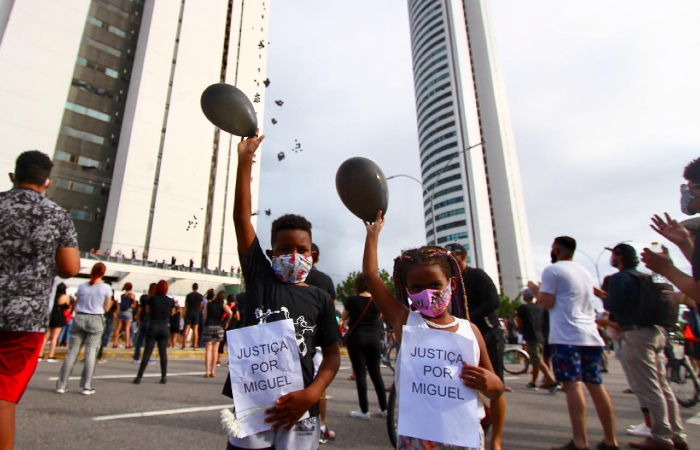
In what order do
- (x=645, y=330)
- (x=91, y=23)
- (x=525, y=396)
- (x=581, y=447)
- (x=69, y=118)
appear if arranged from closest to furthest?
(x=581, y=447)
(x=645, y=330)
(x=525, y=396)
(x=69, y=118)
(x=91, y=23)

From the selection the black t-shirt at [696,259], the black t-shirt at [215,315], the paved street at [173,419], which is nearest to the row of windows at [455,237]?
the black t-shirt at [215,315]

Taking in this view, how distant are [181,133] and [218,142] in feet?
15.3

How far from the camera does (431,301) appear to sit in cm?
181

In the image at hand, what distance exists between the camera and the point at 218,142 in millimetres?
46062

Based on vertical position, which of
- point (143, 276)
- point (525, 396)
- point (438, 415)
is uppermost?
point (143, 276)

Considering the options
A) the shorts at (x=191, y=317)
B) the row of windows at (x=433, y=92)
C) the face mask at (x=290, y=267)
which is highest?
the row of windows at (x=433, y=92)

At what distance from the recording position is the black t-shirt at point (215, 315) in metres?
7.46

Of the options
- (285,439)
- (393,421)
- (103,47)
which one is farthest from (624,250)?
(103,47)

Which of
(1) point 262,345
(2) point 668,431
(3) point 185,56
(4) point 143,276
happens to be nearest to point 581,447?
(2) point 668,431

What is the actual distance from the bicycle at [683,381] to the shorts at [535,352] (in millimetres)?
1847

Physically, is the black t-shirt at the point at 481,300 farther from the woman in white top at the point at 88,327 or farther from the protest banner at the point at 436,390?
the woman in white top at the point at 88,327

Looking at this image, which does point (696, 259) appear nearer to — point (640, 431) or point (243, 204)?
point (243, 204)

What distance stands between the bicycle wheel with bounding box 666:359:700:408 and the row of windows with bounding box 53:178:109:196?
43.1 meters

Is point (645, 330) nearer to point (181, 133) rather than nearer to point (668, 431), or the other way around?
point (668, 431)
